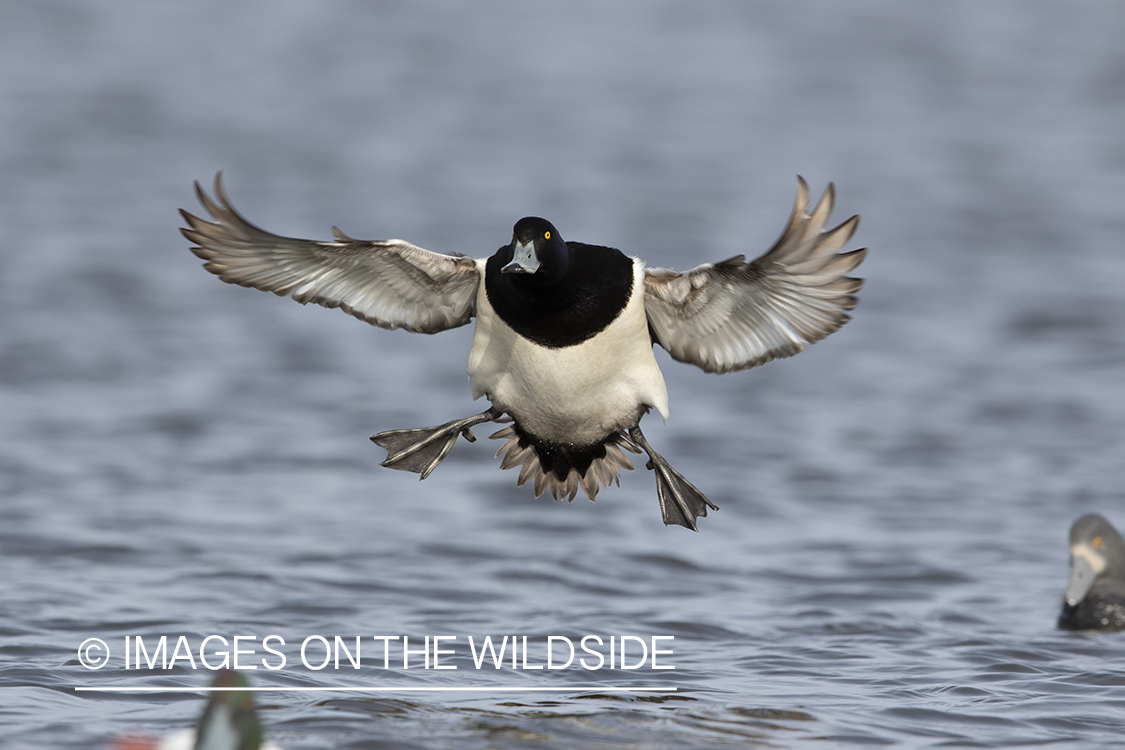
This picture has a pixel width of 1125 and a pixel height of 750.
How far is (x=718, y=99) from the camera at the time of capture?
26531 millimetres

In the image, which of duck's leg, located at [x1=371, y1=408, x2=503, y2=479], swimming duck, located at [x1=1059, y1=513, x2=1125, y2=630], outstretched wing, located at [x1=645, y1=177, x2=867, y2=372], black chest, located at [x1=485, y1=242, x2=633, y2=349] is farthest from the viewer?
swimming duck, located at [x1=1059, y1=513, x2=1125, y2=630]

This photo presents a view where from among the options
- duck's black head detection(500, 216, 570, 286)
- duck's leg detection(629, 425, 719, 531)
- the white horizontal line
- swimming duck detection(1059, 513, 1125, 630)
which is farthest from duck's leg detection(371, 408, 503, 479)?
swimming duck detection(1059, 513, 1125, 630)

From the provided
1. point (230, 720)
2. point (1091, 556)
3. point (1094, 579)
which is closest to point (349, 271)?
point (230, 720)

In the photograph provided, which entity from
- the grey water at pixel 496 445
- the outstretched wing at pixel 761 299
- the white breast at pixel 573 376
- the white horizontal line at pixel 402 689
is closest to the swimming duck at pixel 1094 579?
the grey water at pixel 496 445

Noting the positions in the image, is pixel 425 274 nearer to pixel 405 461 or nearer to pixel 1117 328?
pixel 405 461

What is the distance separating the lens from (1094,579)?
7.24 metres

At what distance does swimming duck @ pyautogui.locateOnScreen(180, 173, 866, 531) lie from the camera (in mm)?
5168

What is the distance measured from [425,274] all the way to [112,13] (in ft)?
93.1

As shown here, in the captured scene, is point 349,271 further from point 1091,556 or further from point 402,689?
point 1091,556

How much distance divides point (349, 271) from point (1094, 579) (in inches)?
165

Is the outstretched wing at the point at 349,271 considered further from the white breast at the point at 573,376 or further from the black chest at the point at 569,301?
the black chest at the point at 569,301

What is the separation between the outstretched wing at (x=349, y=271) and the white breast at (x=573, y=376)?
177 mm

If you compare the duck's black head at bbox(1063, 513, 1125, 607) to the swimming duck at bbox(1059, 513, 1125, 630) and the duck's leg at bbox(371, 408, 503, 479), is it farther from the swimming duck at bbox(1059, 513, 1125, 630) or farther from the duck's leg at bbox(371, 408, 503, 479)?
the duck's leg at bbox(371, 408, 503, 479)

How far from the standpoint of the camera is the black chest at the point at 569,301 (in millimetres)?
5277
